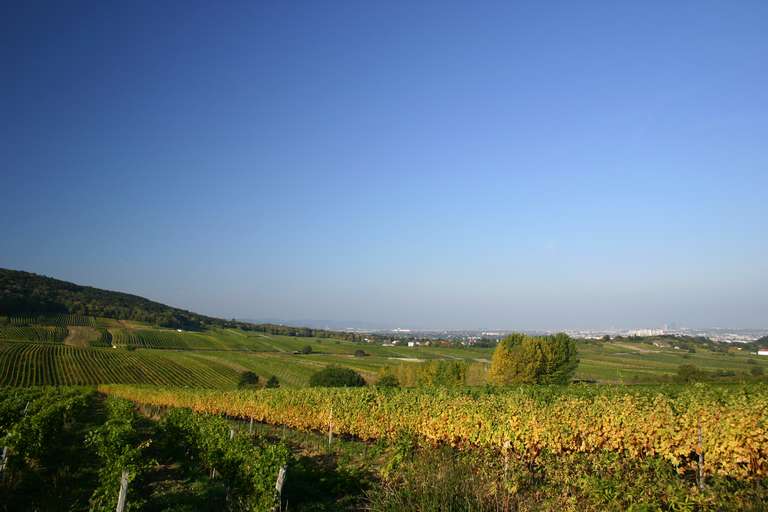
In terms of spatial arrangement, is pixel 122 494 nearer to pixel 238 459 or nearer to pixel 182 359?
pixel 238 459

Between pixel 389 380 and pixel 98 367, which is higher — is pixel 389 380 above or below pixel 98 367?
below

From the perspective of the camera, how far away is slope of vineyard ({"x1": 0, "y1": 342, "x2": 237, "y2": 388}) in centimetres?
5475

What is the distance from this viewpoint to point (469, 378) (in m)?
65.3

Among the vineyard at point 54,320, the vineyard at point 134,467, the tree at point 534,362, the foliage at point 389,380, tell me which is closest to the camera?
the vineyard at point 134,467

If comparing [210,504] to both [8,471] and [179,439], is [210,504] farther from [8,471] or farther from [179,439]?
[179,439]

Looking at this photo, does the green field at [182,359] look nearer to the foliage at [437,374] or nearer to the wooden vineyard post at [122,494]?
the foliage at [437,374]

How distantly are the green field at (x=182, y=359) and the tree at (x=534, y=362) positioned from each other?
709 cm

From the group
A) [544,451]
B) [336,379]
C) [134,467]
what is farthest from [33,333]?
[544,451]

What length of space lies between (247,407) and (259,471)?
2219 cm

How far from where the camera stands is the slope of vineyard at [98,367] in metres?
54.8

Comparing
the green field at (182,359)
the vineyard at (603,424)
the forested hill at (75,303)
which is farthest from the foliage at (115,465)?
the forested hill at (75,303)

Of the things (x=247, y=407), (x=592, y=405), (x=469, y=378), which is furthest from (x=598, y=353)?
(x=592, y=405)

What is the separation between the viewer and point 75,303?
114 m

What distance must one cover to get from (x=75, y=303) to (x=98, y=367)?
211 feet
